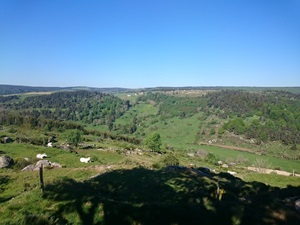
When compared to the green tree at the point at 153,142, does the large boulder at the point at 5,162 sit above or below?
above

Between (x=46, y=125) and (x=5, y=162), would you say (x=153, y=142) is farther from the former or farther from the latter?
(x=46, y=125)

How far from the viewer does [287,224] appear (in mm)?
13070

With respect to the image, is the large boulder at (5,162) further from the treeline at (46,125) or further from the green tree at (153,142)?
the treeline at (46,125)

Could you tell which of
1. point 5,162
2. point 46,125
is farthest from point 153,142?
point 46,125

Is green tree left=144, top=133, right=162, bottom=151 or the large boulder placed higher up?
the large boulder

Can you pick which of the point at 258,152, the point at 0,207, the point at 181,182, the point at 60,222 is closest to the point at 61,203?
the point at 60,222

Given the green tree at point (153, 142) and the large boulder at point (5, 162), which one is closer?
the large boulder at point (5, 162)

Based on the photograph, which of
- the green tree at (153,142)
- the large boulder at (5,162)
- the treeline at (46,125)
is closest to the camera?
the large boulder at (5,162)

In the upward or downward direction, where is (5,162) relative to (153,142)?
upward

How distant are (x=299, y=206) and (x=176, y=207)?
30.3 ft

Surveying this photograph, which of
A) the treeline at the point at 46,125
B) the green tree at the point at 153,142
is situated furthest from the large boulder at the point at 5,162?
the treeline at the point at 46,125

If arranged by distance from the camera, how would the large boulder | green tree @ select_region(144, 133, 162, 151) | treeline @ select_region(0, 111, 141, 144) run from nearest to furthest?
1. the large boulder
2. green tree @ select_region(144, 133, 162, 151)
3. treeline @ select_region(0, 111, 141, 144)

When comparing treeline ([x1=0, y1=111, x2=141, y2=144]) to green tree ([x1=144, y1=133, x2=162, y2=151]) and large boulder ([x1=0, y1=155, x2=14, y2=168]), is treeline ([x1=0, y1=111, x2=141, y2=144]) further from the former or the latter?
large boulder ([x1=0, y1=155, x2=14, y2=168])

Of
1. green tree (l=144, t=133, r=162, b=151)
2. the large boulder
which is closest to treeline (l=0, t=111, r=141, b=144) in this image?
green tree (l=144, t=133, r=162, b=151)
